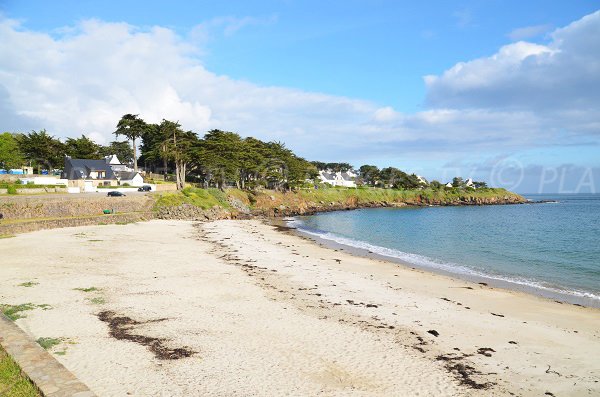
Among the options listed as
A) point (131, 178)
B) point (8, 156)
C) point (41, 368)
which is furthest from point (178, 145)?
point (41, 368)

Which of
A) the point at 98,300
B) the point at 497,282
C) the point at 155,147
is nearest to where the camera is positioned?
the point at 98,300

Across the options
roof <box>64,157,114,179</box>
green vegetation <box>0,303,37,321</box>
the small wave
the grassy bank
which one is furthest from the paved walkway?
roof <box>64,157,114,179</box>

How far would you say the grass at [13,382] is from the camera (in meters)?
6.83

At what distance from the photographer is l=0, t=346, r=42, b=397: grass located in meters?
6.83

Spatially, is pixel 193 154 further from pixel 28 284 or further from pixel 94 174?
pixel 28 284

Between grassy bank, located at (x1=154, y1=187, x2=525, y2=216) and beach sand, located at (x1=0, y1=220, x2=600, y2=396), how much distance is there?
36.9m

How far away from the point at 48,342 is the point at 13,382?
321 centimetres

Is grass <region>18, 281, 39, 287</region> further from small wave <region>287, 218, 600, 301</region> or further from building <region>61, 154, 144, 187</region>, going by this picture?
building <region>61, 154, 144, 187</region>

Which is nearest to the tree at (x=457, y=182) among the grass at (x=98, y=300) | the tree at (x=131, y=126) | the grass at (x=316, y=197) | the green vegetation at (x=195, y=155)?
the grass at (x=316, y=197)

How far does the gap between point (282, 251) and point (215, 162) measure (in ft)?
147

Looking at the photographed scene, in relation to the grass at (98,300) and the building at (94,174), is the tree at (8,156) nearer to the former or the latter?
the building at (94,174)

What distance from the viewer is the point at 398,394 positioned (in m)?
8.55

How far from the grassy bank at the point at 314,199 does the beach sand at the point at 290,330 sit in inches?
1451

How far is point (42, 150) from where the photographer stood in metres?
77.8
